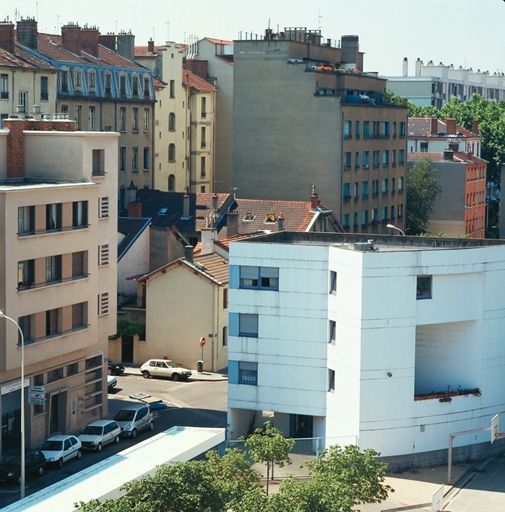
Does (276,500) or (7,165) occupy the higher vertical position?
(7,165)

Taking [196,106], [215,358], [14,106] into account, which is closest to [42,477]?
[215,358]

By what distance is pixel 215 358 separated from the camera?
94938mm

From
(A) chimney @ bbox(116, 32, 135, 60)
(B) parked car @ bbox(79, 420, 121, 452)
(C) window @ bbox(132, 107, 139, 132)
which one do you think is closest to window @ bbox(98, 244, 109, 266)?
(B) parked car @ bbox(79, 420, 121, 452)

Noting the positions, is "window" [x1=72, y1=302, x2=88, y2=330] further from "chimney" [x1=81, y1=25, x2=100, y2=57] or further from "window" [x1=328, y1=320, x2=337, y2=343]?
"chimney" [x1=81, y1=25, x2=100, y2=57]

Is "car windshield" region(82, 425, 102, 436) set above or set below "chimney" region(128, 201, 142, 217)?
below

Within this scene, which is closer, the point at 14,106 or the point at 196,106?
the point at 14,106

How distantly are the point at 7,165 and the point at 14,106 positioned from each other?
94.9ft

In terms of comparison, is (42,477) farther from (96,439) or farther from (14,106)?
(14,106)

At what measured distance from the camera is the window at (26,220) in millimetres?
73375

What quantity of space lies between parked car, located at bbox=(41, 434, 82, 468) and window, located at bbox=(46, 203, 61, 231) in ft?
34.6

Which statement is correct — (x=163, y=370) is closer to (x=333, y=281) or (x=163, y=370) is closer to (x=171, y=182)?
(x=333, y=281)

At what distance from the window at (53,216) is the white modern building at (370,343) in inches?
351

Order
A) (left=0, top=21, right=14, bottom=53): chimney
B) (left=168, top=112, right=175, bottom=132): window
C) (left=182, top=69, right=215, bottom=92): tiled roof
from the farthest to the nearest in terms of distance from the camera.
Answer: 1. (left=182, top=69, right=215, bottom=92): tiled roof
2. (left=168, top=112, right=175, bottom=132): window
3. (left=0, top=21, right=14, bottom=53): chimney

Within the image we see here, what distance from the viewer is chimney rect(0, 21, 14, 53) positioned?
108m
